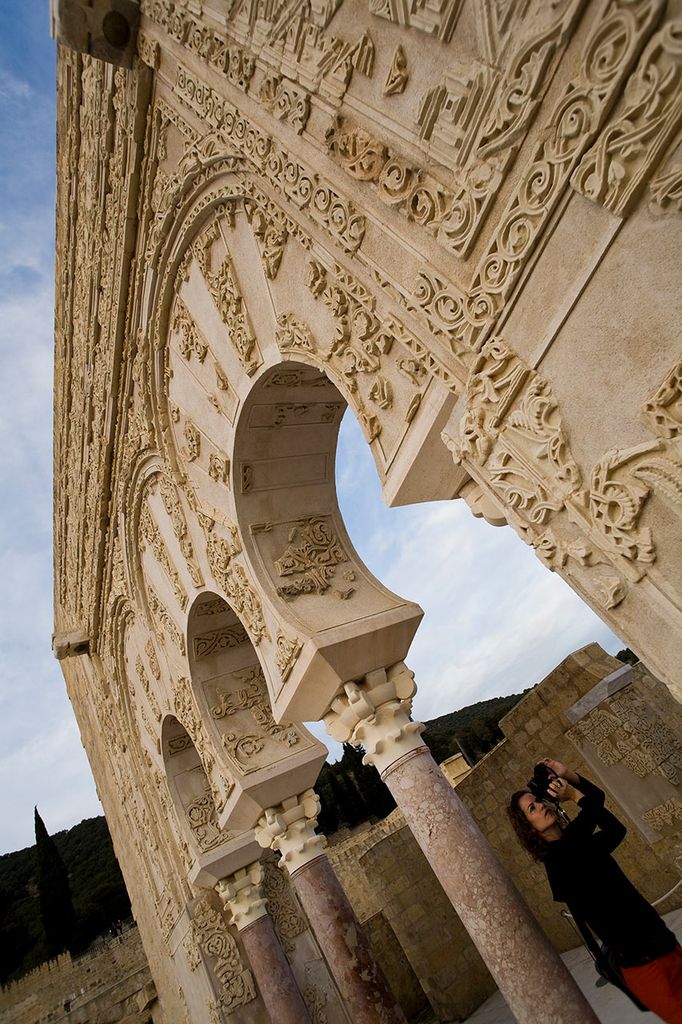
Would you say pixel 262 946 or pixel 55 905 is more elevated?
pixel 55 905

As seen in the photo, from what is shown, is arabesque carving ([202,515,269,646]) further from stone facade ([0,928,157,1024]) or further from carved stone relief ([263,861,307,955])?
stone facade ([0,928,157,1024])

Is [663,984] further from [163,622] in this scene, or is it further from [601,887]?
[163,622]

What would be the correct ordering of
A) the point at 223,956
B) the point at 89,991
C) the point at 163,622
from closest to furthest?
1. the point at 223,956
2. the point at 163,622
3. the point at 89,991

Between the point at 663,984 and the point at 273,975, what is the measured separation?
4.02m

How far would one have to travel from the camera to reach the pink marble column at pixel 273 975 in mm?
4266

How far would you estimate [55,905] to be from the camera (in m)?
18.2

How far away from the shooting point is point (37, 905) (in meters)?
20.9

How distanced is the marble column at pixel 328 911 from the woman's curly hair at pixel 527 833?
2.13 metres

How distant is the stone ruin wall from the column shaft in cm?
363

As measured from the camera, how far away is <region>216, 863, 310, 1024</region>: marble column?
4309mm

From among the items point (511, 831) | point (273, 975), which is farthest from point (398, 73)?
point (511, 831)

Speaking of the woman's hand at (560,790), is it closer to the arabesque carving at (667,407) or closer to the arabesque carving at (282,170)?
the arabesque carving at (667,407)

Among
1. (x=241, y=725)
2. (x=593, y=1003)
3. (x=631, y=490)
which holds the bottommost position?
(x=593, y=1003)

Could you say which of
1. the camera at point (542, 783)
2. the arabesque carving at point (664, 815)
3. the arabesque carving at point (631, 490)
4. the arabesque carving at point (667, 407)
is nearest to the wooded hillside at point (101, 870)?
the arabesque carving at point (664, 815)
